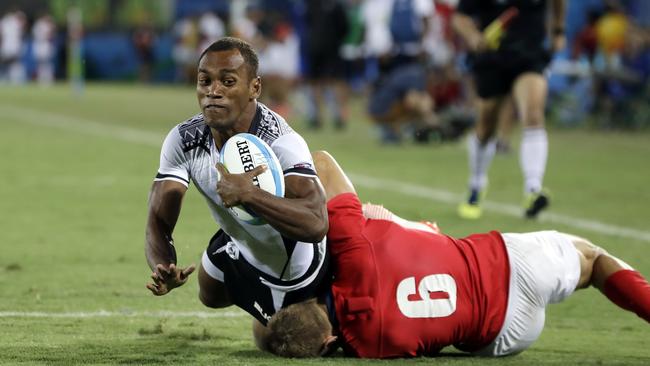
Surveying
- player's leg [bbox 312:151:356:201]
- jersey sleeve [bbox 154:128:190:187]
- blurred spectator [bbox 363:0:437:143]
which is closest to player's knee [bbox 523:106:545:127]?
player's leg [bbox 312:151:356:201]

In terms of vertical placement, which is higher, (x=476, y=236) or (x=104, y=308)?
(x=476, y=236)

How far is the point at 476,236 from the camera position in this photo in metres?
5.77

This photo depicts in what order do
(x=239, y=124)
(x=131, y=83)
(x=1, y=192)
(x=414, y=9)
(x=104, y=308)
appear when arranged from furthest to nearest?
(x=131, y=83) < (x=414, y=9) < (x=1, y=192) < (x=104, y=308) < (x=239, y=124)

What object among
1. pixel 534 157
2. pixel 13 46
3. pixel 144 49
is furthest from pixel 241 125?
pixel 13 46

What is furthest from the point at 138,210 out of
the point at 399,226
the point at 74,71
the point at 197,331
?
the point at 74,71

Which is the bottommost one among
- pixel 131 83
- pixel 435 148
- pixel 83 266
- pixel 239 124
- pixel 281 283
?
pixel 131 83

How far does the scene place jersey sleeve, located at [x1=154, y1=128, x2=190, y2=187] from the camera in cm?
551

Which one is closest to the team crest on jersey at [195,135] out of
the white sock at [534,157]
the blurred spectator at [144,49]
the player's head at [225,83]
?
the player's head at [225,83]

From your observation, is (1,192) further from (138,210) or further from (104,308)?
(104,308)

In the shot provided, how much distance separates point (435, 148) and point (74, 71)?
18.6 m

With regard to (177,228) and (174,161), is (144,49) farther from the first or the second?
(174,161)

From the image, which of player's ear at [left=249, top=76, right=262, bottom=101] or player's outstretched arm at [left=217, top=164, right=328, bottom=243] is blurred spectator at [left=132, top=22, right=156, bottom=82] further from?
player's outstretched arm at [left=217, top=164, right=328, bottom=243]

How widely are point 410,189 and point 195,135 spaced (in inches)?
291

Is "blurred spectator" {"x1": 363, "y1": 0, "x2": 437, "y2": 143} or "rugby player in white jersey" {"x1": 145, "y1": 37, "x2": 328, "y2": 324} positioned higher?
"rugby player in white jersey" {"x1": 145, "y1": 37, "x2": 328, "y2": 324}
